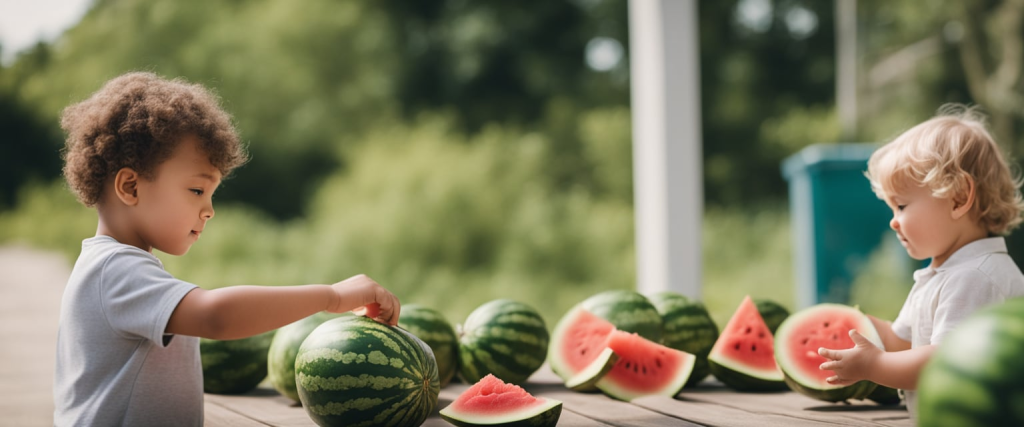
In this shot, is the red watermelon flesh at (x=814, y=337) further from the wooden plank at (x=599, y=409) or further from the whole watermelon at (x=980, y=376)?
the whole watermelon at (x=980, y=376)

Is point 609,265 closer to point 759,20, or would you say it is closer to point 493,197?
point 493,197

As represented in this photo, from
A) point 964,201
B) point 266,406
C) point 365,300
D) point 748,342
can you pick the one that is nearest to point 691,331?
point 748,342

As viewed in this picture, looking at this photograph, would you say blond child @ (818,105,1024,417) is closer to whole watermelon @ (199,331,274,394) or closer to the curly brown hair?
the curly brown hair

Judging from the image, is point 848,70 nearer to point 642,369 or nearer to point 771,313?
point 771,313

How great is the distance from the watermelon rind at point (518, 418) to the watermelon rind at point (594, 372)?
1.47 ft

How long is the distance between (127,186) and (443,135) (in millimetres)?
11099

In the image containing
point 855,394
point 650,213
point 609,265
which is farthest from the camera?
point 609,265

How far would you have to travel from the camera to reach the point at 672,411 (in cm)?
244

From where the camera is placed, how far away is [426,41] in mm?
14031

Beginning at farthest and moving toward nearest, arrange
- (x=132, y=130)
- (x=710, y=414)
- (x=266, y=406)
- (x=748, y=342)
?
(x=748, y=342) → (x=266, y=406) → (x=710, y=414) → (x=132, y=130)

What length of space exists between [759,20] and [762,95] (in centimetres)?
130

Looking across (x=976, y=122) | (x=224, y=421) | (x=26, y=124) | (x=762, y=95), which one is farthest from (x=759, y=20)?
(x=224, y=421)

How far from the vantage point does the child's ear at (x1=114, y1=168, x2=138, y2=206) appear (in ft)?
6.43

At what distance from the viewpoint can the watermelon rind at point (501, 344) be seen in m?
2.76
